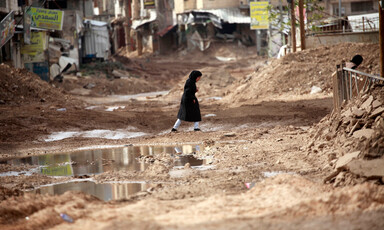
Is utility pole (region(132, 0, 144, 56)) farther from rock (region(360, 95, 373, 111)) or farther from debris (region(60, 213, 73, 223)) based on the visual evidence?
debris (region(60, 213, 73, 223))

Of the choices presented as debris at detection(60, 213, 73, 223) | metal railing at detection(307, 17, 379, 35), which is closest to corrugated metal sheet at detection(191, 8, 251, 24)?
metal railing at detection(307, 17, 379, 35)

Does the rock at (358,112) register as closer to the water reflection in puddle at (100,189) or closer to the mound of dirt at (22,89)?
the water reflection in puddle at (100,189)

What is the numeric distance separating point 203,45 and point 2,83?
113ft

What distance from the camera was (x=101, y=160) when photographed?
1095cm

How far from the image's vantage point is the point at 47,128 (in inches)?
623

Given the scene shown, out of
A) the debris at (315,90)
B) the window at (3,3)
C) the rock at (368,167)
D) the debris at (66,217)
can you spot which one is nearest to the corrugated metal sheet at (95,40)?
the window at (3,3)

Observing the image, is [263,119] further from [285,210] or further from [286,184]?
[285,210]

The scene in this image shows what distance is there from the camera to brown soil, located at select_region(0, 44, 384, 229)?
18.4 ft

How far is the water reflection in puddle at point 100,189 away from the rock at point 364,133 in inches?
120

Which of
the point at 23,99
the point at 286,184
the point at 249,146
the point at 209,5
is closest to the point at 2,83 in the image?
the point at 23,99

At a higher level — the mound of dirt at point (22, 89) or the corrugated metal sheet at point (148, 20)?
the corrugated metal sheet at point (148, 20)

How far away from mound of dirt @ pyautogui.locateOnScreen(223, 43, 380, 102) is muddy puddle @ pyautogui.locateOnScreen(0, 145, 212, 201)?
10.5 m

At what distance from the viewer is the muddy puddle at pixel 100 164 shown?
816 centimetres

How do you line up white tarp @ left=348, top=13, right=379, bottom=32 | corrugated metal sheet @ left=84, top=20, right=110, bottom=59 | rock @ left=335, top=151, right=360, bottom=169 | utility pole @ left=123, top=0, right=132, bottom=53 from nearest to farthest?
rock @ left=335, top=151, right=360, bottom=169 → white tarp @ left=348, top=13, right=379, bottom=32 → corrugated metal sheet @ left=84, top=20, right=110, bottom=59 → utility pole @ left=123, top=0, right=132, bottom=53
